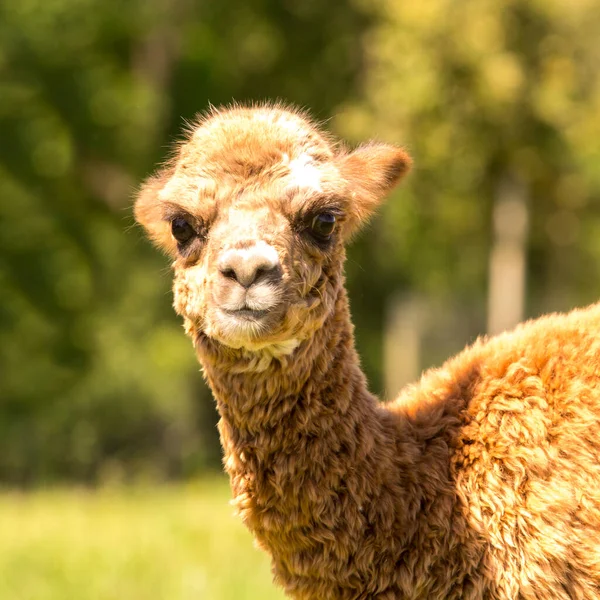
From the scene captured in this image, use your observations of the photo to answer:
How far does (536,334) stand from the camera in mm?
4562

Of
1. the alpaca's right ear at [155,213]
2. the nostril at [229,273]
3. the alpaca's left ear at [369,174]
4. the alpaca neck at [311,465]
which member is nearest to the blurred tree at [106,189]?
the alpaca's right ear at [155,213]

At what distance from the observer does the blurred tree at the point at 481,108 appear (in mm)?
17797

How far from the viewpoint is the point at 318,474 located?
4.15 m

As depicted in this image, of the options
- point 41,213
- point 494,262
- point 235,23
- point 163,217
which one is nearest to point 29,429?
point 41,213

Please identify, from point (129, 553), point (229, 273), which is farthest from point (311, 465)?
point (129, 553)

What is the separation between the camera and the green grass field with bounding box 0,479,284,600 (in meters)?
6.84

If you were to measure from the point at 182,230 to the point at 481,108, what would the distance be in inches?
574

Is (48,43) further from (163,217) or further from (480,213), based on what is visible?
(163,217)

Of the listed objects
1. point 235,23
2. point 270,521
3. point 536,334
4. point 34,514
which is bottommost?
point 270,521

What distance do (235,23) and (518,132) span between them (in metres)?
10.9

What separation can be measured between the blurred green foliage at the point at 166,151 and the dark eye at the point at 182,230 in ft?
33.7

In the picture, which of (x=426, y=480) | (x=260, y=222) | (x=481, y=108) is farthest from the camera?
(x=481, y=108)

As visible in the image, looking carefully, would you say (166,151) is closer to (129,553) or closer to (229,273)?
(129,553)

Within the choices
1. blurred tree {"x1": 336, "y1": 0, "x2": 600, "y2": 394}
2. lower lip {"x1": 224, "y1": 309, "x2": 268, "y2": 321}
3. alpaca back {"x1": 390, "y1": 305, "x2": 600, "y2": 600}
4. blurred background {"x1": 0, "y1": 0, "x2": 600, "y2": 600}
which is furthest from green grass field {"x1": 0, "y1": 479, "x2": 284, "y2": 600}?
blurred tree {"x1": 336, "y1": 0, "x2": 600, "y2": 394}
